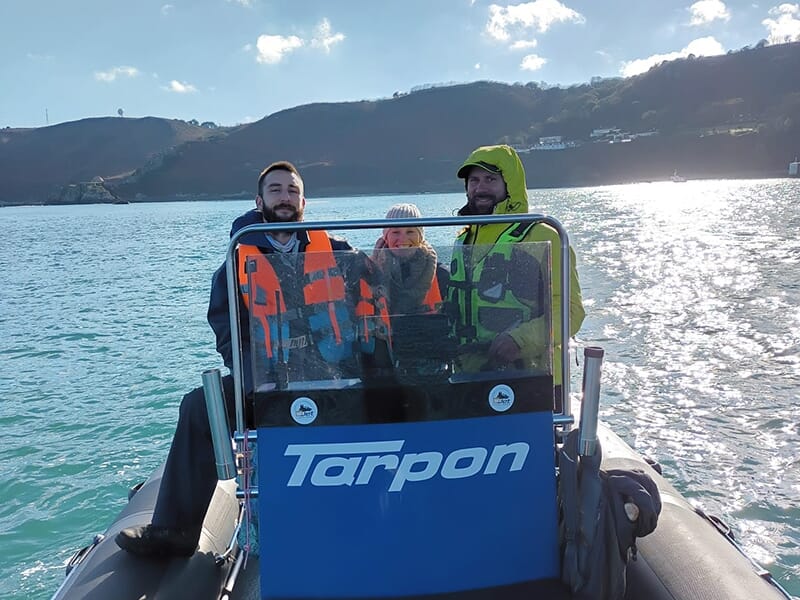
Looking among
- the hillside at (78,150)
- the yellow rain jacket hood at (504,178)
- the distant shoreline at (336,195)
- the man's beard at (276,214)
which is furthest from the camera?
the hillside at (78,150)

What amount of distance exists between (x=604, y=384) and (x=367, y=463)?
5.31m

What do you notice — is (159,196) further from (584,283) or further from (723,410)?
(723,410)

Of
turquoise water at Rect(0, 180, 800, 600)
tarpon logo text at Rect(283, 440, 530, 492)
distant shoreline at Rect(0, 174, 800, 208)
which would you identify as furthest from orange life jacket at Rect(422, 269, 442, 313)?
distant shoreline at Rect(0, 174, 800, 208)

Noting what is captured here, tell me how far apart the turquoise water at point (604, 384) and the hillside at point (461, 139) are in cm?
7048

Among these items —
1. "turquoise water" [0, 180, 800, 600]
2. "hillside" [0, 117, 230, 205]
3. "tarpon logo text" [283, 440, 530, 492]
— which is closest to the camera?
"tarpon logo text" [283, 440, 530, 492]

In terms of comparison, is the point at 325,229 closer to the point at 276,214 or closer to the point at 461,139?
the point at 276,214

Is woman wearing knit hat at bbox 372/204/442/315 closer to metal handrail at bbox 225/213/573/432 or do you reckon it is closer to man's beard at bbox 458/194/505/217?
metal handrail at bbox 225/213/573/432

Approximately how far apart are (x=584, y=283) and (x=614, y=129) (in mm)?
105650

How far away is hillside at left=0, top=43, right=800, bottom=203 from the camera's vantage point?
8738 cm

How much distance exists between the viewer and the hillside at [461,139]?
87.4 m

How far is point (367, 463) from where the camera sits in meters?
1.91

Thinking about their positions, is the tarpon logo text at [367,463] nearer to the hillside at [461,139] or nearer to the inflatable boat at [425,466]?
the inflatable boat at [425,466]

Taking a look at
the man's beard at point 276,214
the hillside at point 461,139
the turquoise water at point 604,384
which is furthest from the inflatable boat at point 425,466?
the hillside at point 461,139

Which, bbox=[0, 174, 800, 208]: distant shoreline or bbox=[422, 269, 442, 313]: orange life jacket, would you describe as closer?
bbox=[422, 269, 442, 313]: orange life jacket
